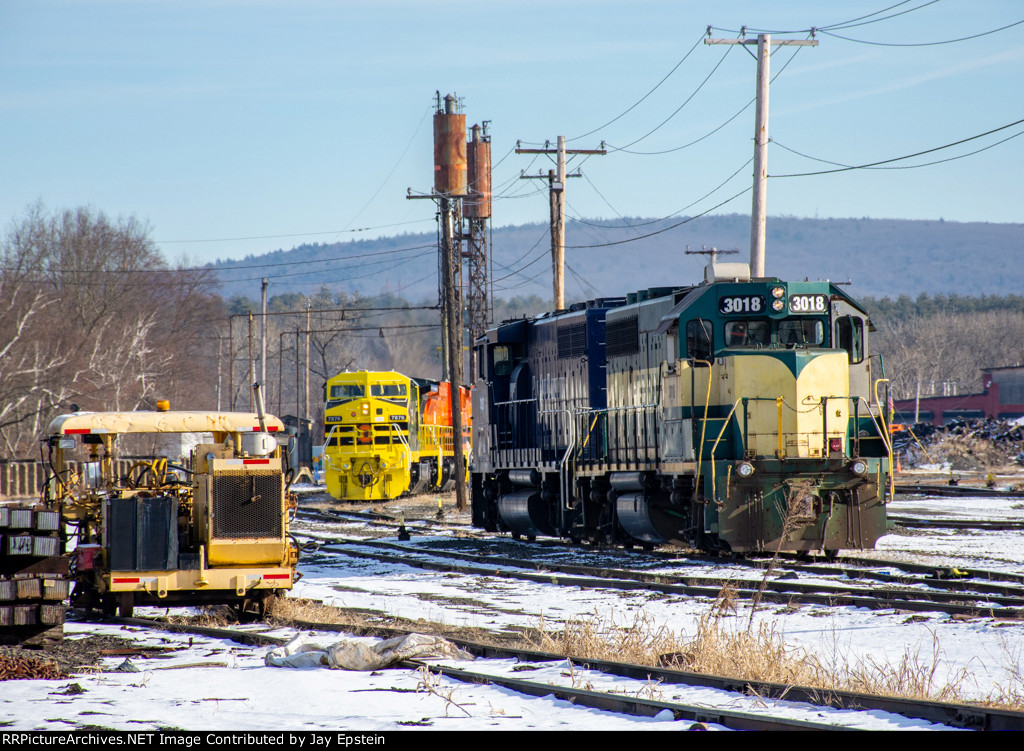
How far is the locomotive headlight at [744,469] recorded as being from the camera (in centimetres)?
1545

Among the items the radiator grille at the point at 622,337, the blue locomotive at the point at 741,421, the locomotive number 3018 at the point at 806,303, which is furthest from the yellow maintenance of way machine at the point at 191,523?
the radiator grille at the point at 622,337

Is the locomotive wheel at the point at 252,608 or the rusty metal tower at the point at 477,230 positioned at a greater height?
the rusty metal tower at the point at 477,230

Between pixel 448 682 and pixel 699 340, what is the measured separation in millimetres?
9491

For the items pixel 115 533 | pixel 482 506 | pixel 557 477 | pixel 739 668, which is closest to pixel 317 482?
pixel 482 506

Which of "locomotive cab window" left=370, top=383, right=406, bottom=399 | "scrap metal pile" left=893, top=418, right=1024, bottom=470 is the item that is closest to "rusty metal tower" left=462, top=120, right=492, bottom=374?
"locomotive cab window" left=370, top=383, right=406, bottom=399

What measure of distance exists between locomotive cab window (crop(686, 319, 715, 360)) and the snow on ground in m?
4.23

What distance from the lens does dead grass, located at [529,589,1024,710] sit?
294 inches

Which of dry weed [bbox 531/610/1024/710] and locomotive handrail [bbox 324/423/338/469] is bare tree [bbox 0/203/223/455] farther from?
dry weed [bbox 531/610/1024/710]

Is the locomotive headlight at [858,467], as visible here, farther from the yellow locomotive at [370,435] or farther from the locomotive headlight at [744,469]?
the yellow locomotive at [370,435]

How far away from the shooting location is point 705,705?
6980mm

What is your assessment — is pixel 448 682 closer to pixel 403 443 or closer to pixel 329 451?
pixel 403 443

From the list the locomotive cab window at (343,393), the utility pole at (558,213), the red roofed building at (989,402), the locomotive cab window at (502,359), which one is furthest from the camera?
the red roofed building at (989,402)

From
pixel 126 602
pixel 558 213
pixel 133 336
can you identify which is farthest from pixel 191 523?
pixel 133 336

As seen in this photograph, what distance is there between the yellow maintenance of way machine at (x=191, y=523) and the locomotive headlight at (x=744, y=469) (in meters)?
6.25
